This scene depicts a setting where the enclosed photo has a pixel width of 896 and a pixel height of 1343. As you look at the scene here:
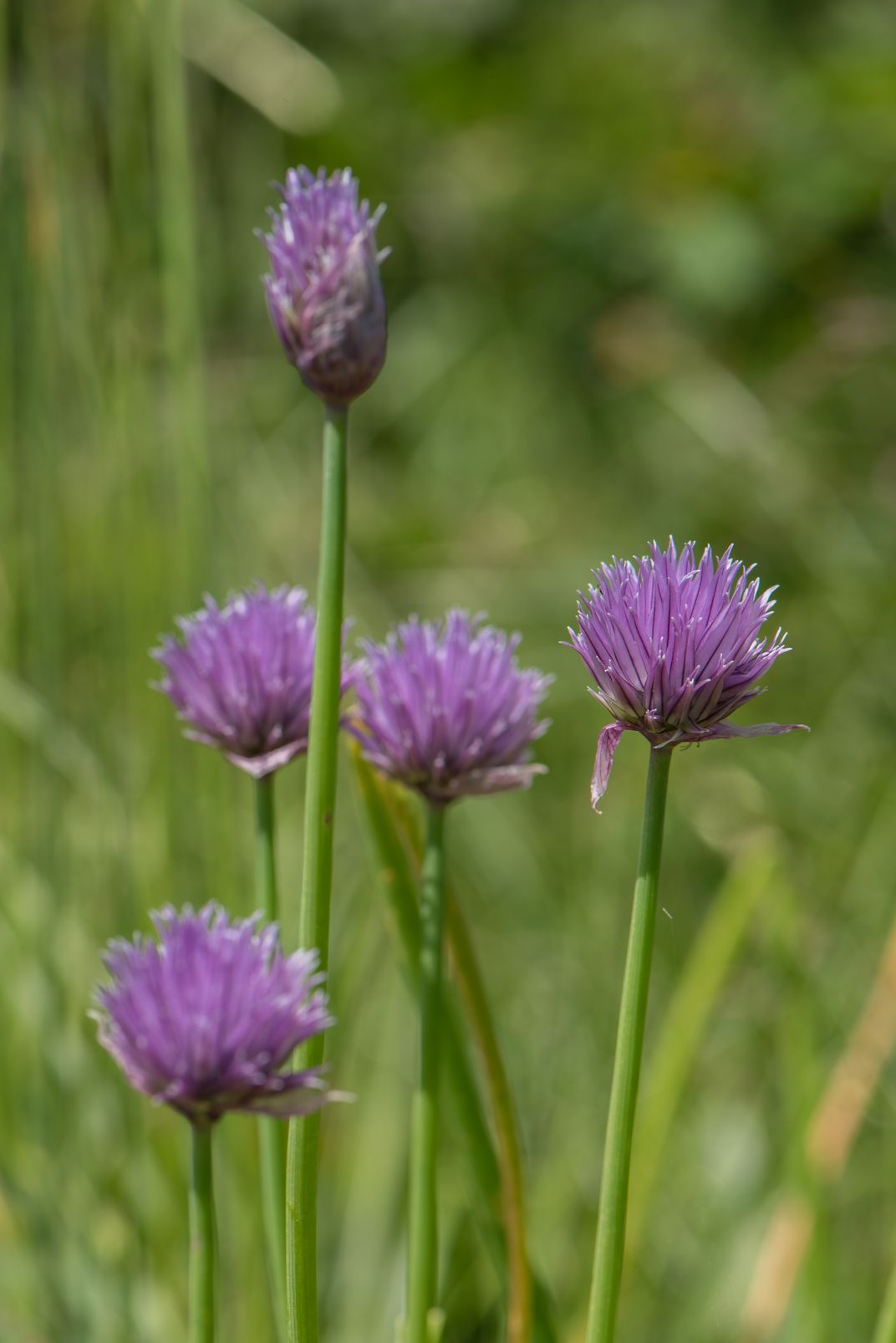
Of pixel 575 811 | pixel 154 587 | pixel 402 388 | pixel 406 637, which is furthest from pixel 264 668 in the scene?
pixel 402 388

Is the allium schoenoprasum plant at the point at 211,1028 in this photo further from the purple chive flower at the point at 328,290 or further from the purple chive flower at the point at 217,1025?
the purple chive flower at the point at 328,290

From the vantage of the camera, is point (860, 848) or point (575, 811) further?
point (575, 811)

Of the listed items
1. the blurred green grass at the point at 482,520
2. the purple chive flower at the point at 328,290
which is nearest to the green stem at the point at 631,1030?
the purple chive flower at the point at 328,290

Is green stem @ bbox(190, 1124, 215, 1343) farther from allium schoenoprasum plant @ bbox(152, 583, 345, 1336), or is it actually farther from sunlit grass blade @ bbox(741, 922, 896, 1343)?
sunlit grass blade @ bbox(741, 922, 896, 1343)

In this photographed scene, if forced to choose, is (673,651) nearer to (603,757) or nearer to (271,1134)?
(603,757)

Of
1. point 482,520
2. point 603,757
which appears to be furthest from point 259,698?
point 482,520

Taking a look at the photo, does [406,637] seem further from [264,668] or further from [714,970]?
[714,970]
